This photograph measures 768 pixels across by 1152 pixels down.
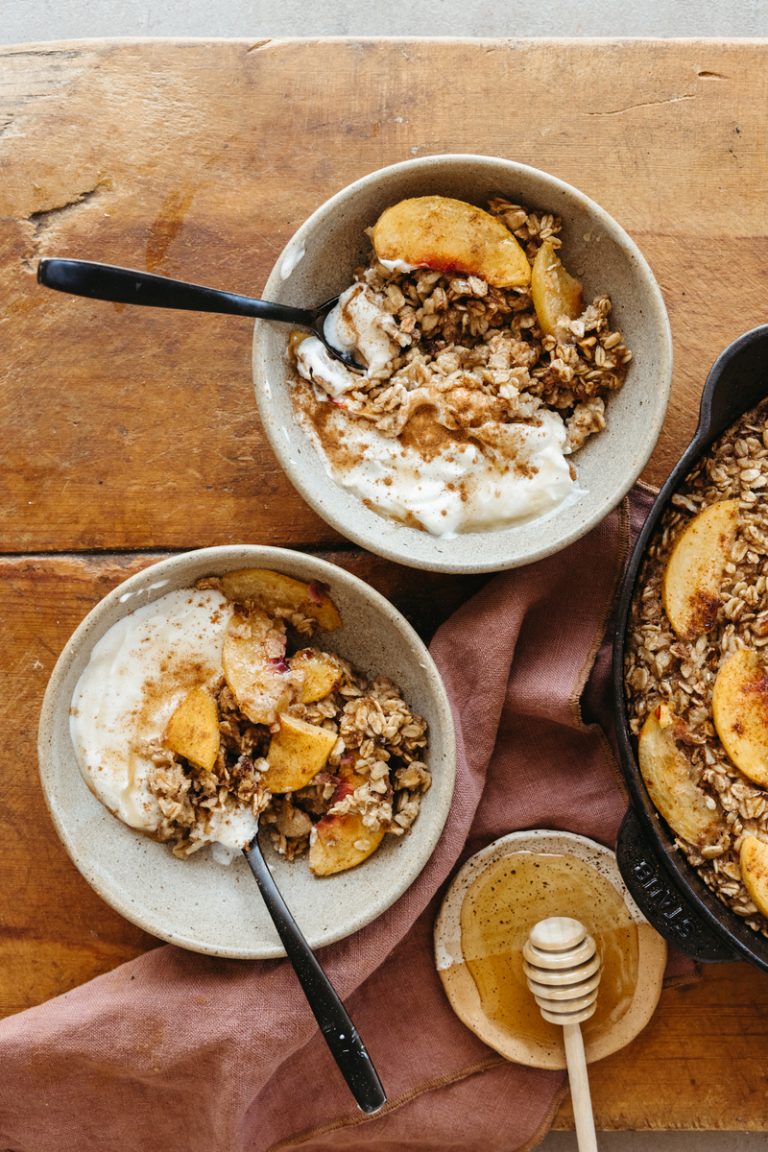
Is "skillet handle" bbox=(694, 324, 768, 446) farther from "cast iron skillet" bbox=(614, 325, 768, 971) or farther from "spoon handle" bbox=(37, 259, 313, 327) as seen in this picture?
"spoon handle" bbox=(37, 259, 313, 327)

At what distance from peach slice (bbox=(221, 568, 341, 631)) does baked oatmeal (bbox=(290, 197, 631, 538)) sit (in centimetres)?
17

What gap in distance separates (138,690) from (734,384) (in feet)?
3.33

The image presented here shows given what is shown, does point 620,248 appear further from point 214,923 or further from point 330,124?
point 214,923

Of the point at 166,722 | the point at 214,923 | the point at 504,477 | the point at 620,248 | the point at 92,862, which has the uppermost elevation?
the point at 620,248

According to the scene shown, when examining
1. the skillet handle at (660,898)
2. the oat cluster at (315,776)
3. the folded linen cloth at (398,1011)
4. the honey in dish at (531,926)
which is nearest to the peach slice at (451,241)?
the folded linen cloth at (398,1011)

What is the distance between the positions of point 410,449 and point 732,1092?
4.05ft

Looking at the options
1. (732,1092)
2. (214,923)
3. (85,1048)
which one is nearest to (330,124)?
(214,923)

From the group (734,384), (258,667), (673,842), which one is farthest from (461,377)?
(673,842)

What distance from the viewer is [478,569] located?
157 centimetres

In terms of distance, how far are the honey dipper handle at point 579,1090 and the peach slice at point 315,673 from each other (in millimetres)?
676

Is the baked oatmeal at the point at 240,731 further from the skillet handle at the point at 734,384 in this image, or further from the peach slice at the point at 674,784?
the skillet handle at the point at 734,384

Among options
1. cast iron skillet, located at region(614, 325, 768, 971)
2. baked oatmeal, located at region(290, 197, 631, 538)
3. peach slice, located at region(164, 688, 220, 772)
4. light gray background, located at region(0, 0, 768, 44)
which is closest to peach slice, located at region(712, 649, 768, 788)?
cast iron skillet, located at region(614, 325, 768, 971)

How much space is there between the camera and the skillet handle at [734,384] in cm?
153

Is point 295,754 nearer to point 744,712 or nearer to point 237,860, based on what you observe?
point 237,860
